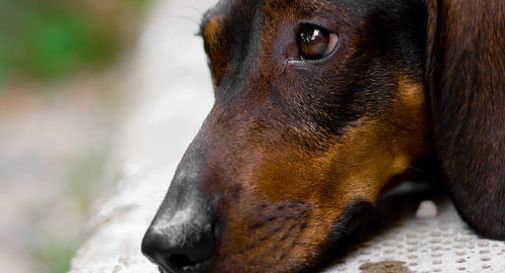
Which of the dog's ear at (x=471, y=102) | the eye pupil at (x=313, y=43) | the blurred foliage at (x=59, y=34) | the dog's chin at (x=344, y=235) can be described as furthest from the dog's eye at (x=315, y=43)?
the blurred foliage at (x=59, y=34)

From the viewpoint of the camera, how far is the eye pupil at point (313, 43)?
2.78 meters

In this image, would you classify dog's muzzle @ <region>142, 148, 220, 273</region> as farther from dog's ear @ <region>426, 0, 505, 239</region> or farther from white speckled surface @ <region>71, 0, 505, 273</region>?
dog's ear @ <region>426, 0, 505, 239</region>

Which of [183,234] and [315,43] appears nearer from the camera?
[183,234]

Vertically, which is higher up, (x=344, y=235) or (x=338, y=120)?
(x=338, y=120)

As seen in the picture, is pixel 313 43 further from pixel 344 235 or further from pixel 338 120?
pixel 344 235

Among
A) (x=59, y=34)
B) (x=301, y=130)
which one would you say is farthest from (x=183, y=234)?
(x=59, y=34)

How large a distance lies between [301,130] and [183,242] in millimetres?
486

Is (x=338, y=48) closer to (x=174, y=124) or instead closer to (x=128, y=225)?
(x=128, y=225)

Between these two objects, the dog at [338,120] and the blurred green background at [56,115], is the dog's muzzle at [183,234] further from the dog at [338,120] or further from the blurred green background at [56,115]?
the blurred green background at [56,115]

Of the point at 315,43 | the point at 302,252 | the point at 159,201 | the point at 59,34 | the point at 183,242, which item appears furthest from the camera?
the point at 59,34

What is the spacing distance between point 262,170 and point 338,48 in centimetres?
41

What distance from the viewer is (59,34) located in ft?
24.7

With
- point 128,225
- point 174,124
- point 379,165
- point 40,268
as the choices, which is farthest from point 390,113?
point 40,268

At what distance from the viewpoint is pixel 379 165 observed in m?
2.81
